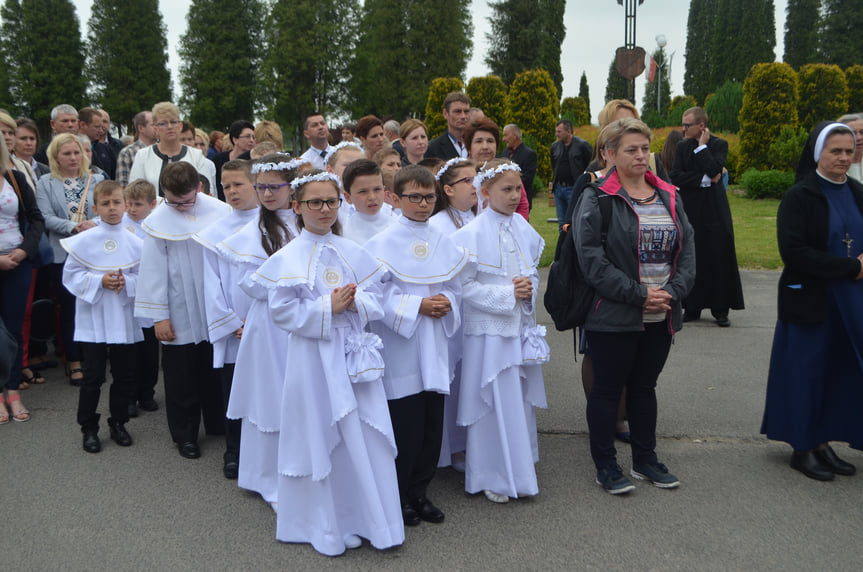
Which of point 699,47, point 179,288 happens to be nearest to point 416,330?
point 179,288

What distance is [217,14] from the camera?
178 ft

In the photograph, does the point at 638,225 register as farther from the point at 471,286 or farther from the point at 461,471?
the point at 461,471

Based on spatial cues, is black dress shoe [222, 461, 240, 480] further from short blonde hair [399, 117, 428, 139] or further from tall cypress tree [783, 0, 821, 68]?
tall cypress tree [783, 0, 821, 68]

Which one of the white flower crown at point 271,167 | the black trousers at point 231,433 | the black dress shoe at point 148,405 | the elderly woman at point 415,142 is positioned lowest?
the black dress shoe at point 148,405

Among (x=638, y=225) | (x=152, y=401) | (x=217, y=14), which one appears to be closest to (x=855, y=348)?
(x=638, y=225)

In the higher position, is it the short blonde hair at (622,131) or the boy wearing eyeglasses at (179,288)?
the short blonde hair at (622,131)

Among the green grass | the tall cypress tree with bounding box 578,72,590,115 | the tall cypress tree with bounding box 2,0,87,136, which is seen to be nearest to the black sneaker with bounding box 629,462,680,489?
the green grass

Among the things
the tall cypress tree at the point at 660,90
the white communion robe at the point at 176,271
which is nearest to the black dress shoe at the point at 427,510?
the white communion robe at the point at 176,271

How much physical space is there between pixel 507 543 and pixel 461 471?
41.1 inches

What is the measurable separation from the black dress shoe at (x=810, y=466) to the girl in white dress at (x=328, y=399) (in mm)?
2658

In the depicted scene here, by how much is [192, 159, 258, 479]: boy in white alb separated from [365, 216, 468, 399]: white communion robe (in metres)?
1.11

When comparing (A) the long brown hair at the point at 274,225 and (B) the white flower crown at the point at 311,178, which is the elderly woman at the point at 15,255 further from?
(B) the white flower crown at the point at 311,178

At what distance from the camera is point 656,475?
428 cm

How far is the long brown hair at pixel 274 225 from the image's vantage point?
4289 millimetres
